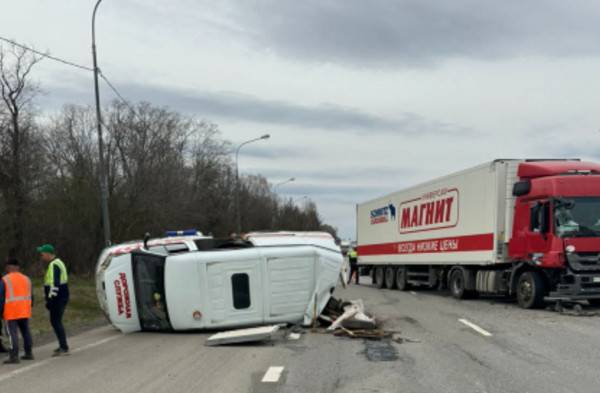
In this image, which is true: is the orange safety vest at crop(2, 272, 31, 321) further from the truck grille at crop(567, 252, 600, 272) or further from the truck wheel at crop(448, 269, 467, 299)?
the truck wheel at crop(448, 269, 467, 299)

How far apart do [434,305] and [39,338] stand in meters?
9.87

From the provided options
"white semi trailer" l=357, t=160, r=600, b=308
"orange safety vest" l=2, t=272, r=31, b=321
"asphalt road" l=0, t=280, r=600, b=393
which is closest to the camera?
"asphalt road" l=0, t=280, r=600, b=393

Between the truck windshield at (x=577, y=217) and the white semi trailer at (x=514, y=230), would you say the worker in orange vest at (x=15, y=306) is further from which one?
the truck windshield at (x=577, y=217)

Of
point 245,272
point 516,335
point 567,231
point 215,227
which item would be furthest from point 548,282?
point 215,227

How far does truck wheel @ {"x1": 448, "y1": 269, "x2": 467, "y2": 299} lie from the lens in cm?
1858

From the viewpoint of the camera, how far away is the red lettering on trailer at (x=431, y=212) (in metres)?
18.9

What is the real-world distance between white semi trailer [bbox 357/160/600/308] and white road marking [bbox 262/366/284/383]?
8.71 m

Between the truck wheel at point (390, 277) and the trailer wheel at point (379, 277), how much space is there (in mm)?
442

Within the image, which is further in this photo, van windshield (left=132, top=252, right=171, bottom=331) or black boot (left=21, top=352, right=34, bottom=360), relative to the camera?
van windshield (left=132, top=252, right=171, bottom=331)

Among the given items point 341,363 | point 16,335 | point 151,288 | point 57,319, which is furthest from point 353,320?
point 16,335

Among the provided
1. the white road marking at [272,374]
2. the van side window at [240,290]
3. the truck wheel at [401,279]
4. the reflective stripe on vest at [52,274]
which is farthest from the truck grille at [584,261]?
the reflective stripe on vest at [52,274]

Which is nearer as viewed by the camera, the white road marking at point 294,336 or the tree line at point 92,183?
the white road marking at point 294,336

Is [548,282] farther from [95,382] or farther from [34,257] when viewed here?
[34,257]

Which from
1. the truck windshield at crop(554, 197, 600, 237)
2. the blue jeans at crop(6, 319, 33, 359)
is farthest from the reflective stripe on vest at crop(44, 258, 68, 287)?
the truck windshield at crop(554, 197, 600, 237)
